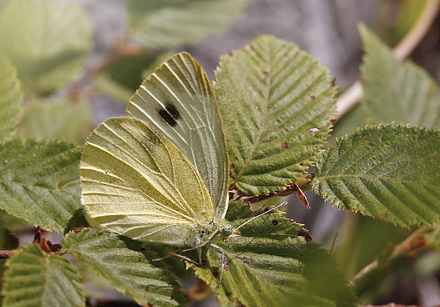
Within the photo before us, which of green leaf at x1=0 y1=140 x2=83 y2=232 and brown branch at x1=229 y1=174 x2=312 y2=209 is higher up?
green leaf at x1=0 y1=140 x2=83 y2=232

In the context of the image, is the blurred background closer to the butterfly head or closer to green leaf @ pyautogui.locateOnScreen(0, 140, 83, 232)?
green leaf @ pyautogui.locateOnScreen(0, 140, 83, 232)

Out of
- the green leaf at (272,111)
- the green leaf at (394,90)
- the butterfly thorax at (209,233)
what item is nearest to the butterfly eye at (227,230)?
the butterfly thorax at (209,233)

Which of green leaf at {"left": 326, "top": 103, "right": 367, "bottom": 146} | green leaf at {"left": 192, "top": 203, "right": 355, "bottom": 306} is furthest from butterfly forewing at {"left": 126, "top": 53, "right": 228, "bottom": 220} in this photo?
green leaf at {"left": 326, "top": 103, "right": 367, "bottom": 146}

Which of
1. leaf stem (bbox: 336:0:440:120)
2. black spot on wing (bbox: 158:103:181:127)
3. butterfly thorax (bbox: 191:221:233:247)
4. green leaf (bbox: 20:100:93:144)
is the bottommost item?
butterfly thorax (bbox: 191:221:233:247)

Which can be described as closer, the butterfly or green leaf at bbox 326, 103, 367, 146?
the butterfly

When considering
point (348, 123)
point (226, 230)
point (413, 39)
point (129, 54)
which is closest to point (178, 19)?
point (129, 54)

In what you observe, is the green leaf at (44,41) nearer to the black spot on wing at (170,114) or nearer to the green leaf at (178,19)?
the green leaf at (178,19)

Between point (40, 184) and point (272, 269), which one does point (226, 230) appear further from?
point (40, 184)
